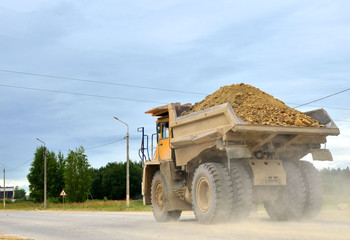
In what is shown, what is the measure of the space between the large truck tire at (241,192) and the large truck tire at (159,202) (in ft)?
12.4

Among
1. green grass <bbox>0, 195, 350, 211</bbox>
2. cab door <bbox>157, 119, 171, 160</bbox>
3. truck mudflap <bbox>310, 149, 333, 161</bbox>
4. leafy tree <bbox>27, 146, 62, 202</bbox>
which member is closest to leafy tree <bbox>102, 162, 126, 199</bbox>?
leafy tree <bbox>27, 146, 62, 202</bbox>

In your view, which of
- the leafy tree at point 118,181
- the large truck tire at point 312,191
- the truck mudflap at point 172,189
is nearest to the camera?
the large truck tire at point 312,191

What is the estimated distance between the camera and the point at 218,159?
12641mm

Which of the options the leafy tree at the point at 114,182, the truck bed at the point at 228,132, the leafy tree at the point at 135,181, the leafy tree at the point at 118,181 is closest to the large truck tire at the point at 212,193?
the truck bed at the point at 228,132

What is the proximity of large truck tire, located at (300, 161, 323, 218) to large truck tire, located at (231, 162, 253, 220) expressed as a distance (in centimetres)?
201

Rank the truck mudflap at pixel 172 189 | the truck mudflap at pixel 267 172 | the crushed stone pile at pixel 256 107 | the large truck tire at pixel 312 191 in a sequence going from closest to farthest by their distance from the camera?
the truck mudflap at pixel 267 172, the crushed stone pile at pixel 256 107, the large truck tire at pixel 312 191, the truck mudflap at pixel 172 189

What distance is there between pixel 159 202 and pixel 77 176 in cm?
6535

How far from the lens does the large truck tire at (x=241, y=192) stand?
11.5 m

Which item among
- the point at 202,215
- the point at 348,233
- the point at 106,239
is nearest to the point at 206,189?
the point at 202,215

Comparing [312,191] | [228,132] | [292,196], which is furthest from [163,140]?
[312,191]

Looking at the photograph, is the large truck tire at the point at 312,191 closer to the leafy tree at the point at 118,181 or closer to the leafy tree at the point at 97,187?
the leafy tree at the point at 118,181

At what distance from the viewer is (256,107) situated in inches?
482

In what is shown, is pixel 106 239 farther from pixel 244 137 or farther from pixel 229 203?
pixel 244 137

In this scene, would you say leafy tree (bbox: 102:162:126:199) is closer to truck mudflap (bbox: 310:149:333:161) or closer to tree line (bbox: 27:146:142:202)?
tree line (bbox: 27:146:142:202)
